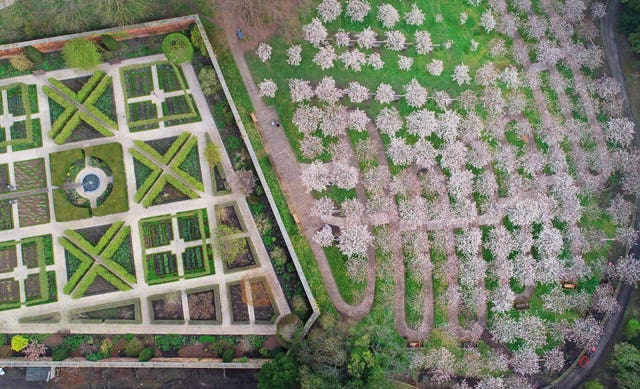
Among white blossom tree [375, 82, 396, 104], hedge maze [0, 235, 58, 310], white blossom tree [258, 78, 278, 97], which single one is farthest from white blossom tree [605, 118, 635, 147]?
hedge maze [0, 235, 58, 310]

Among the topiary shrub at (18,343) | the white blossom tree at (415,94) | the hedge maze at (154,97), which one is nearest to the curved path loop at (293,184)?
the hedge maze at (154,97)

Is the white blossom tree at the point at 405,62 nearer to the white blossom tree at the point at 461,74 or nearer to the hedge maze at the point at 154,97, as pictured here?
the white blossom tree at the point at 461,74

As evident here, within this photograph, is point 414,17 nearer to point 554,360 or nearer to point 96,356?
point 554,360

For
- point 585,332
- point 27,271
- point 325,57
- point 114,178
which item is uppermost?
point 325,57

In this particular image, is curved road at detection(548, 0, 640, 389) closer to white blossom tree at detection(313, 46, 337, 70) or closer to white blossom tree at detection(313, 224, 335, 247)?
white blossom tree at detection(313, 224, 335, 247)

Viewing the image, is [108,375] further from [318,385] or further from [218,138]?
[218,138]

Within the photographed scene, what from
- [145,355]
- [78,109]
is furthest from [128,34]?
[145,355]

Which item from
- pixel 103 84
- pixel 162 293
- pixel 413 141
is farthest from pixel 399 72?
pixel 162 293
